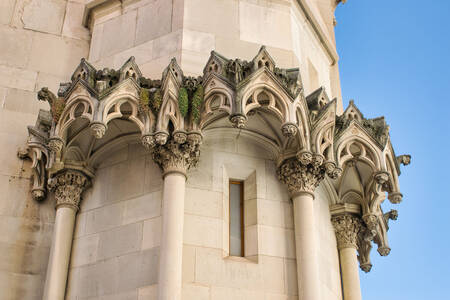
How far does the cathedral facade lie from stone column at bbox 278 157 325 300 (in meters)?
0.02

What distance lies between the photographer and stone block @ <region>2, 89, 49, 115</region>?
14.6 metres

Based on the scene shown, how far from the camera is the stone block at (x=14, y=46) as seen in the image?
1521 cm

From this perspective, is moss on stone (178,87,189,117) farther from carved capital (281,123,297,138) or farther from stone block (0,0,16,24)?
stone block (0,0,16,24)

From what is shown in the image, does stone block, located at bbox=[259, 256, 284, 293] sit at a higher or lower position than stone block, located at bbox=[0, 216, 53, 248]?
lower

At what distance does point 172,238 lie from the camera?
11.1 metres

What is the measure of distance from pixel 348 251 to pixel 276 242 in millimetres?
2713

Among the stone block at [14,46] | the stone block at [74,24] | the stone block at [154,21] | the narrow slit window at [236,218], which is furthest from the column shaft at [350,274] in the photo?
the stone block at [14,46]

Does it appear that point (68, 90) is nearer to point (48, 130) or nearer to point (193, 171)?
point (48, 130)

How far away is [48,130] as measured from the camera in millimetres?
13430

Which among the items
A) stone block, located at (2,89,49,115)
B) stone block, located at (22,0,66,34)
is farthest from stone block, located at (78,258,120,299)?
stone block, located at (22,0,66,34)

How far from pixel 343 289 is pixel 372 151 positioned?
3.15 metres

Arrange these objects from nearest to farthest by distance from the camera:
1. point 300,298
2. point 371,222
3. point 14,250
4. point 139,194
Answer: point 300,298
point 139,194
point 14,250
point 371,222

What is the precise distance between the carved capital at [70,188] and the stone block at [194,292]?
123 inches

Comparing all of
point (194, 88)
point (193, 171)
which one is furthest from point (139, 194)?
point (194, 88)
